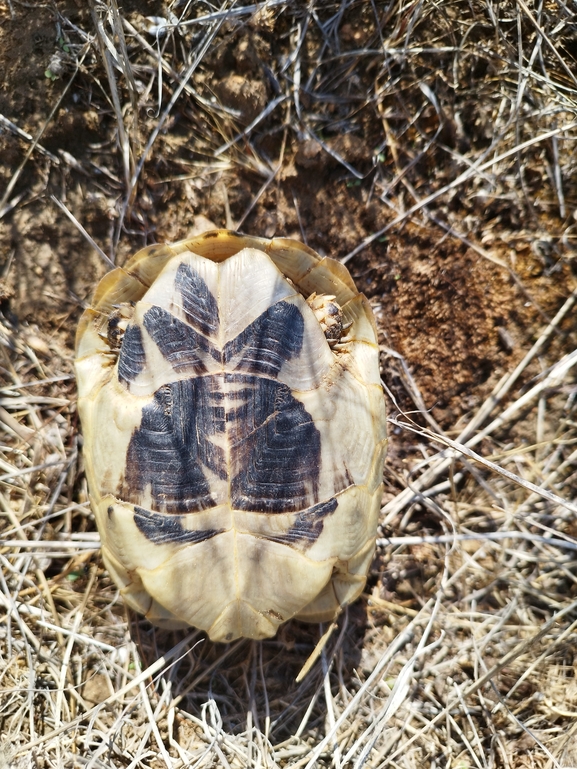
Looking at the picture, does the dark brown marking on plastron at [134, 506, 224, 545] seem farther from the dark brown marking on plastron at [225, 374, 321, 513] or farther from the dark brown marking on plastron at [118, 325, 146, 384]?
the dark brown marking on plastron at [118, 325, 146, 384]

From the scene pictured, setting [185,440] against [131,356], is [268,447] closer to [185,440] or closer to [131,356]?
[185,440]

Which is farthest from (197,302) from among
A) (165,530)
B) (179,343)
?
(165,530)

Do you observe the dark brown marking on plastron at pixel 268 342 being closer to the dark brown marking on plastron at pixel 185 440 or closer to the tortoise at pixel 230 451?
the tortoise at pixel 230 451

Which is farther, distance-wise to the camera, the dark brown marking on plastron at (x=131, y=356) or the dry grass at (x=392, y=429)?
the dry grass at (x=392, y=429)

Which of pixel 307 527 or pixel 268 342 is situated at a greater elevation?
pixel 268 342

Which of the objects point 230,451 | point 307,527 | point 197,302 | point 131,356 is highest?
point 197,302

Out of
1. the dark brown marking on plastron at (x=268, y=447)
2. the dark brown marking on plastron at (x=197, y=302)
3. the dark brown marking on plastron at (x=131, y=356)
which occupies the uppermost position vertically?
the dark brown marking on plastron at (x=197, y=302)

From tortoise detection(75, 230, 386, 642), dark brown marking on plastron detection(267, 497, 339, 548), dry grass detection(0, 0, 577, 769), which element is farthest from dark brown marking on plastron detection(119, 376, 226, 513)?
dry grass detection(0, 0, 577, 769)

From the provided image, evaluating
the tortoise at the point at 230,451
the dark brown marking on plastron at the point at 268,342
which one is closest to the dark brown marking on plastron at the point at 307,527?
the tortoise at the point at 230,451
